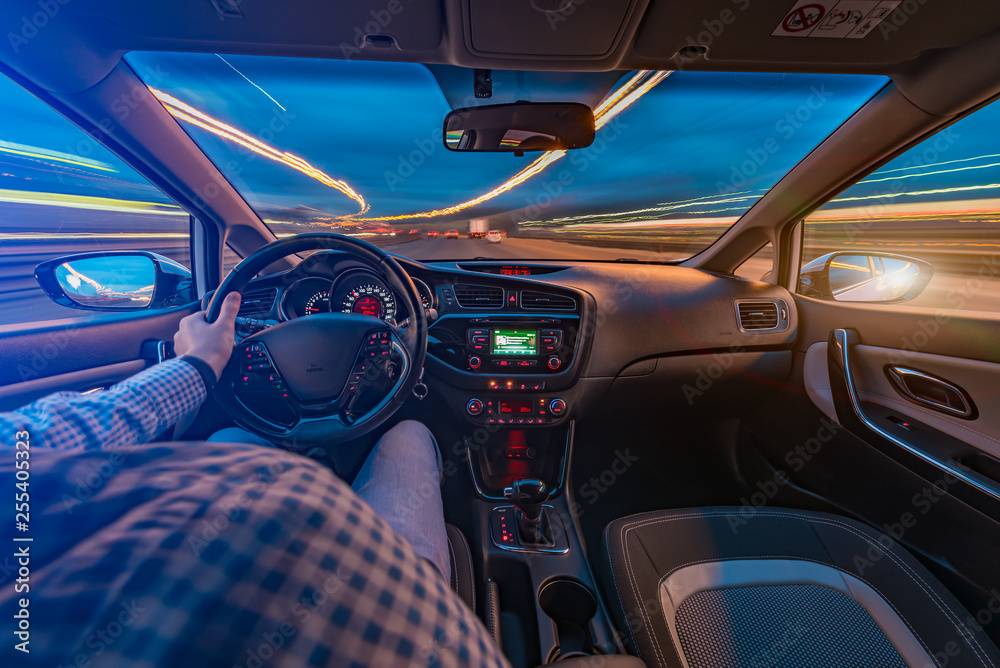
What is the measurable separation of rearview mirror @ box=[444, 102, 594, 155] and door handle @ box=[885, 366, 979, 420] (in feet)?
6.56

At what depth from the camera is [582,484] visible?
3047 millimetres

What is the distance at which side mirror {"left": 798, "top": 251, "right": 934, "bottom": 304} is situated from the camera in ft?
7.72

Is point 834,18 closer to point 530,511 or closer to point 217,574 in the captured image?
point 217,574

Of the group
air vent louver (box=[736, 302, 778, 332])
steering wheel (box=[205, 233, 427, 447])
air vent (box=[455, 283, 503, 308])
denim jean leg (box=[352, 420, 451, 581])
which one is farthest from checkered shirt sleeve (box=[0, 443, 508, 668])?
air vent louver (box=[736, 302, 778, 332])

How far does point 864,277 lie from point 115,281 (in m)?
4.28

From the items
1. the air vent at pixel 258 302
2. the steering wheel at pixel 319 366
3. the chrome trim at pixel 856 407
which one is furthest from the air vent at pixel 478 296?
the chrome trim at pixel 856 407

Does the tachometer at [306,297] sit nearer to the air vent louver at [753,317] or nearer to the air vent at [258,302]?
the air vent at [258,302]

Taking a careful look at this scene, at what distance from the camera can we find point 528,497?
2.53m

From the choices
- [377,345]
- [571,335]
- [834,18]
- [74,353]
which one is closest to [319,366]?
[377,345]

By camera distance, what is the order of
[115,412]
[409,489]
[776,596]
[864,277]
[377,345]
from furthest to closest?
1. [864,277]
2. [377,345]
3. [409,489]
4. [776,596]
5. [115,412]

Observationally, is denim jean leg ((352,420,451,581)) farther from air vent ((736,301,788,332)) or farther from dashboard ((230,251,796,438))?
air vent ((736,301,788,332))

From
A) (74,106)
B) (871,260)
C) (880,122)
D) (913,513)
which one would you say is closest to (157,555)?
(74,106)

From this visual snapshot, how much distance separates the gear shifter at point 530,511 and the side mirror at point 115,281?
2.26 m

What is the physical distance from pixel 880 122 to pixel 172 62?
3.39 m
